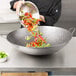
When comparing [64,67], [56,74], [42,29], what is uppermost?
[42,29]

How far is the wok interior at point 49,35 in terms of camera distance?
1.32 m

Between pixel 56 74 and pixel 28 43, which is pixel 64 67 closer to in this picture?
pixel 28 43

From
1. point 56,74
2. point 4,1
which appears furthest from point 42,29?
point 4,1

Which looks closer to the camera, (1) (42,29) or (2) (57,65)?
(2) (57,65)

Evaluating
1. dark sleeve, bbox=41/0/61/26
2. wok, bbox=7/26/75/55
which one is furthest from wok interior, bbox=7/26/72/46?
dark sleeve, bbox=41/0/61/26

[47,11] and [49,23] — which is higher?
[47,11]

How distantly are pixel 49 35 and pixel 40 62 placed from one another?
255mm

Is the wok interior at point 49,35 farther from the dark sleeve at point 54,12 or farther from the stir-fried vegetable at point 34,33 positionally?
the dark sleeve at point 54,12

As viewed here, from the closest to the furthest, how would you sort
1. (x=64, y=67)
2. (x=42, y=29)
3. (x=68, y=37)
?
(x=64, y=67), (x=68, y=37), (x=42, y=29)

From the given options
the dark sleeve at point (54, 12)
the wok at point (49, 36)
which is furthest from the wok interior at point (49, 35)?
the dark sleeve at point (54, 12)

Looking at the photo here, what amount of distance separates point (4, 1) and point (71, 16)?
1.10 m

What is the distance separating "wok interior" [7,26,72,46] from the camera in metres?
1.32

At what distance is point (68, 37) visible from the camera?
1301 mm

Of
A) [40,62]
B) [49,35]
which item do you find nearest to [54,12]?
[49,35]
